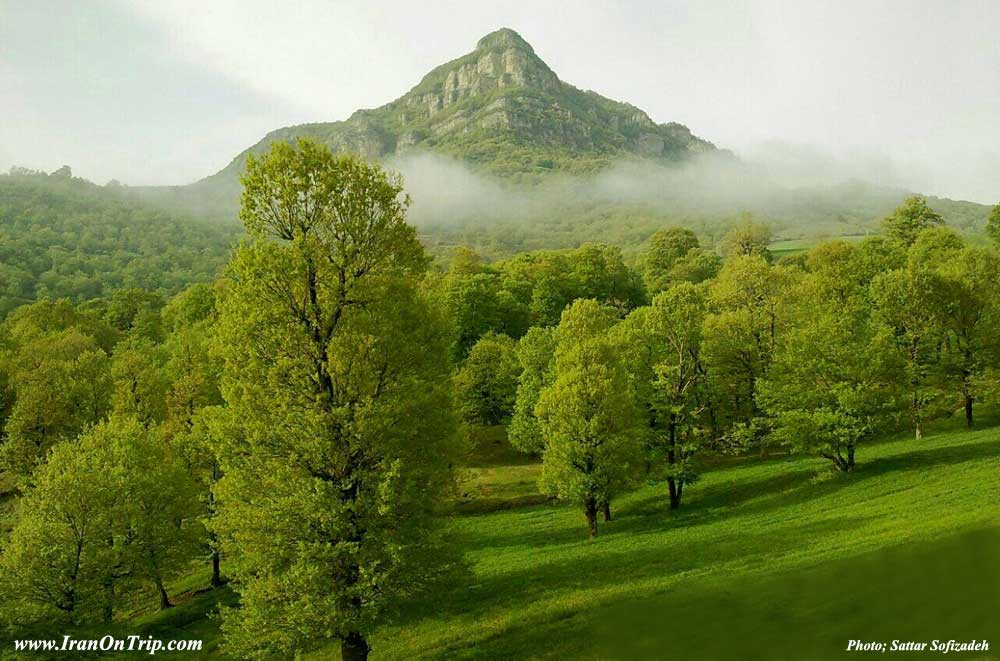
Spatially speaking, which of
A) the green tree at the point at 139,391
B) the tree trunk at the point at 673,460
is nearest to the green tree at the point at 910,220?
the tree trunk at the point at 673,460

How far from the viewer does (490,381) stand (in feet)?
240

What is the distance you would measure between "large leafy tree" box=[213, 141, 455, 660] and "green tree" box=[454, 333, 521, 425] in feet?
164

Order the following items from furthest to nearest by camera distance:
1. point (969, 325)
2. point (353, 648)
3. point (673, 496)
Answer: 1. point (969, 325)
2. point (673, 496)
3. point (353, 648)

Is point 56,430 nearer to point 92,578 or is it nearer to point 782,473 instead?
point 92,578

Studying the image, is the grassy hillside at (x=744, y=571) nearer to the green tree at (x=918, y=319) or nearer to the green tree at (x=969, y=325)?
the green tree at (x=918, y=319)

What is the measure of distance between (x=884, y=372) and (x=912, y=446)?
6.15 metres

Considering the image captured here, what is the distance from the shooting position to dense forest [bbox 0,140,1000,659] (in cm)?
1833

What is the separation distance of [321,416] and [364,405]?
1.45 metres

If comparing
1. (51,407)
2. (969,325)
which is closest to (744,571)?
(969,325)

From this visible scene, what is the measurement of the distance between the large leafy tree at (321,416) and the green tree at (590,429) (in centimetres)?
1891

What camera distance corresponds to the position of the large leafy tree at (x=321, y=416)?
17.8 metres

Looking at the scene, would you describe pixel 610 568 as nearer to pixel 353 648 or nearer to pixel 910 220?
pixel 353 648

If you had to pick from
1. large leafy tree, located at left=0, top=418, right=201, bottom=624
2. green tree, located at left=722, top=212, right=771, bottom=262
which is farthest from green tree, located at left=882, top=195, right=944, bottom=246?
large leafy tree, located at left=0, top=418, right=201, bottom=624

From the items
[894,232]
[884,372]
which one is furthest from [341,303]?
[894,232]
